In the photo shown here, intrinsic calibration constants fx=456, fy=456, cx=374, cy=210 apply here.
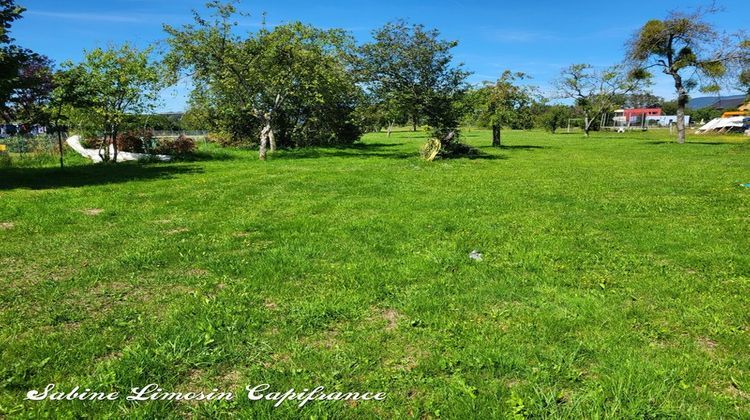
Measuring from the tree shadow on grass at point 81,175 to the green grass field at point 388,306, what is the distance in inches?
111

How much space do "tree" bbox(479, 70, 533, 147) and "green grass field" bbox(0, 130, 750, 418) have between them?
1893 centimetres

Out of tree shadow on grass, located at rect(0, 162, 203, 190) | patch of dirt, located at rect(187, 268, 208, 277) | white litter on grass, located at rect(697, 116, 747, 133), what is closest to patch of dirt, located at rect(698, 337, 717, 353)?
patch of dirt, located at rect(187, 268, 208, 277)

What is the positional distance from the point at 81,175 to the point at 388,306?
1339 cm

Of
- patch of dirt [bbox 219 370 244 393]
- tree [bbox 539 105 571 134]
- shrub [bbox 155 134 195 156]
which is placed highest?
tree [bbox 539 105 571 134]

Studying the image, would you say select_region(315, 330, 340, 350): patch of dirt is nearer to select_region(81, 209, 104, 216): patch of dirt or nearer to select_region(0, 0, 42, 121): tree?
select_region(81, 209, 104, 216): patch of dirt

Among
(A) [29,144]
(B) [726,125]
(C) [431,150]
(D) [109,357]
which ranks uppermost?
(B) [726,125]

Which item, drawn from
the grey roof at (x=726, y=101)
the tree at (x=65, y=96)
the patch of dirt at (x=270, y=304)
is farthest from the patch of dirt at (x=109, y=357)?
the grey roof at (x=726, y=101)

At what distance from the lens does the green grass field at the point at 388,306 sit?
303 centimetres

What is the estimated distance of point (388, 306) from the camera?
437 centimetres

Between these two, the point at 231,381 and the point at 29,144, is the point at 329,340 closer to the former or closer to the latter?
the point at 231,381

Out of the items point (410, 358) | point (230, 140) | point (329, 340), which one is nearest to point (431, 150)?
point (230, 140)

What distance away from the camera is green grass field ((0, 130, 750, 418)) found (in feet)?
9.95

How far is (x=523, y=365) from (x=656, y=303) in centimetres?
197

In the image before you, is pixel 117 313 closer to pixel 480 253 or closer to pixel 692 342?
pixel 480 253
